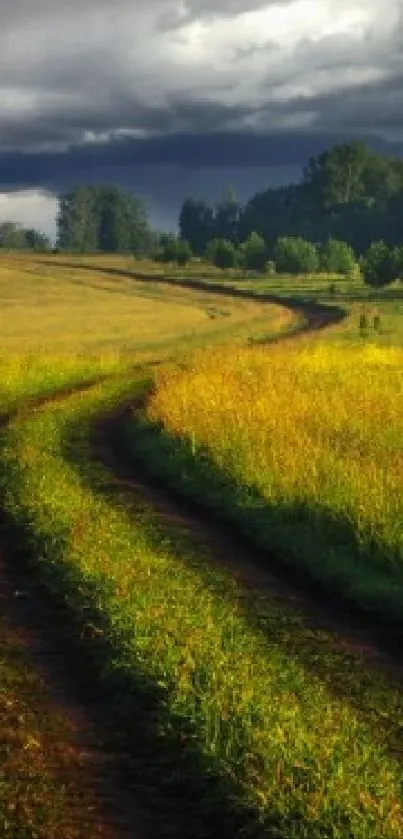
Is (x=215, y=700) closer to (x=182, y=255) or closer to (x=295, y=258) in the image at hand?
(x=295, y=258)

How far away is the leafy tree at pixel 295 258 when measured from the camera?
140 m

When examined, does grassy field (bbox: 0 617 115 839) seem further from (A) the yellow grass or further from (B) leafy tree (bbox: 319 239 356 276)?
(B) leafy tree (bbox: 319 239 356 276)

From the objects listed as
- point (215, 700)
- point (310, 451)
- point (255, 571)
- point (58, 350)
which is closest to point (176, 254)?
point (58, 350)

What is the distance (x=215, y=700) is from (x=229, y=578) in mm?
4051

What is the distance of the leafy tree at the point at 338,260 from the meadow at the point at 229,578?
108136 mm

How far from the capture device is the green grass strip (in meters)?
7.13

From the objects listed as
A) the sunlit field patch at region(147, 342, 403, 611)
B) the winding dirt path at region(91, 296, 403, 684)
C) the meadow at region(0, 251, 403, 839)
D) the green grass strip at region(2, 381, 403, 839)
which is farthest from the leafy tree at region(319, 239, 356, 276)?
the green grass strip at region(2, 381, 403, 839)

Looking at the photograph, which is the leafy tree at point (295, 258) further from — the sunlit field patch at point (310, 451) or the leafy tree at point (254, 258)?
the sunlit field patch at point (310, 451)

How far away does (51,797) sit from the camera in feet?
24.3

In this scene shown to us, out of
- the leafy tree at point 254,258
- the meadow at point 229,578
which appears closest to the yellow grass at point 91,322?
the meadow at point 229,578

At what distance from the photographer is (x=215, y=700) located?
339 inches

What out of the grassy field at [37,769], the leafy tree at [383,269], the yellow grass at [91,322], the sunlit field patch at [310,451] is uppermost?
the leafy tree at [383,269]

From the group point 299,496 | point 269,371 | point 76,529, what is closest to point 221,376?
point 269,371

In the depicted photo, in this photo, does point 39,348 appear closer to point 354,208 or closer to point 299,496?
point 299,496
